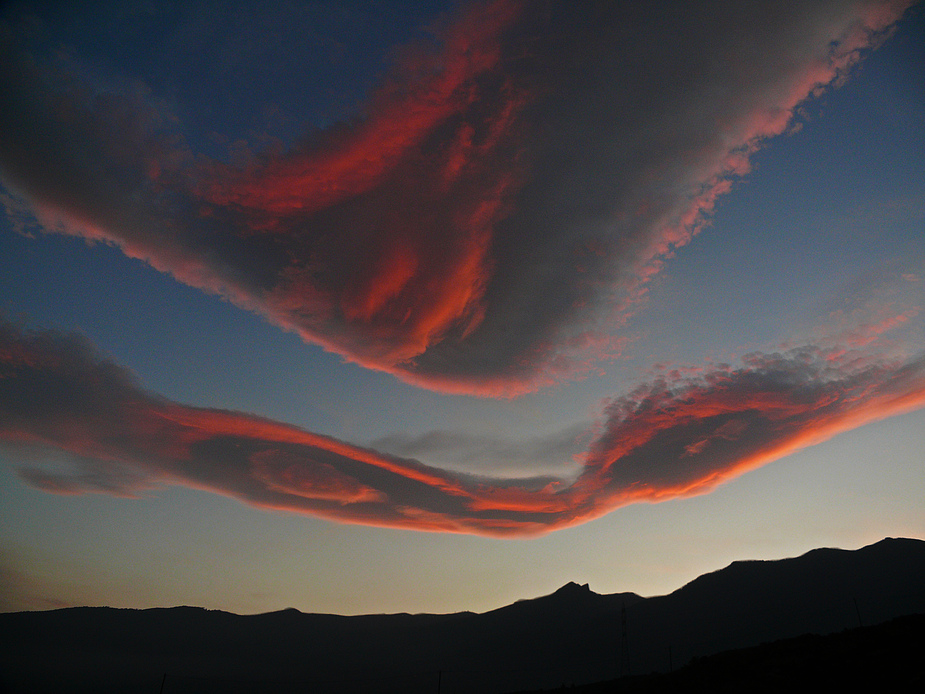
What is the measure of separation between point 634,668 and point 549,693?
535 feet

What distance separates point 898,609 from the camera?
577 feet

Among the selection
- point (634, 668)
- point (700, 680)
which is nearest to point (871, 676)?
point (700, 680)

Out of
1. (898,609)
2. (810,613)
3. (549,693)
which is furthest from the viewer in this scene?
(810,613)

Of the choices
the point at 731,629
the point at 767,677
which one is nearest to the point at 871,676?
the point at 767,677

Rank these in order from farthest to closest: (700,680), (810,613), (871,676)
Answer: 1. (810,613)
2. (700,680)
3. (871,676)

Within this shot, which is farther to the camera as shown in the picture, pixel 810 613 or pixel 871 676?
pixel 810 613

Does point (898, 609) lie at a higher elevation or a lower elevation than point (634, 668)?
higher

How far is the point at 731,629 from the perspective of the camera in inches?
7761

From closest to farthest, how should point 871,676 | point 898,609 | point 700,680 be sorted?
point 871,676
point 700,680
point 898,609

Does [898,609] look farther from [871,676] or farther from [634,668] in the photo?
[871,676]

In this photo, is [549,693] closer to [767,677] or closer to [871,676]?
[767,677]

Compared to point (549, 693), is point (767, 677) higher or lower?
higher

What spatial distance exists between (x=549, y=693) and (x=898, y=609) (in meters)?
199

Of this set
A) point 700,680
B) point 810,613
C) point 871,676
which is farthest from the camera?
point 810,613
